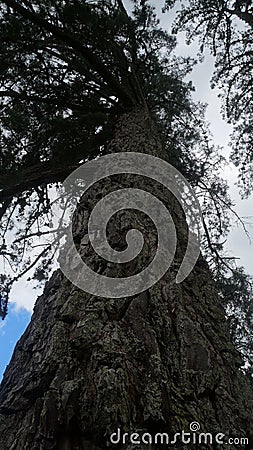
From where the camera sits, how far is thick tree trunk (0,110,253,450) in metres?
1.17

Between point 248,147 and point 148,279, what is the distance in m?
4.05

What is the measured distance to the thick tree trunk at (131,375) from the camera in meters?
1.17

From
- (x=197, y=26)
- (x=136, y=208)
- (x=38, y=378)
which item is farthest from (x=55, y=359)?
(x=197, y=26)

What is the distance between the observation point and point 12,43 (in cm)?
361
